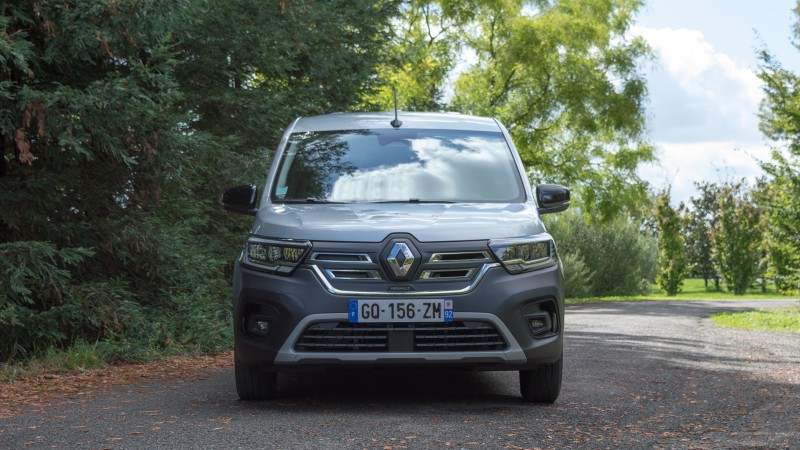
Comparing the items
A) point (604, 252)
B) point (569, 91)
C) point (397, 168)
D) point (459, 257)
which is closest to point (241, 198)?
point (397, 168)

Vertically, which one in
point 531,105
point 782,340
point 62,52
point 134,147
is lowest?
point 782,340

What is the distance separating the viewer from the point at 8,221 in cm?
951

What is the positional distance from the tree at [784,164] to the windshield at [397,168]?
1453 centimetres

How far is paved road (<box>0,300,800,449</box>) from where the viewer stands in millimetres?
5316

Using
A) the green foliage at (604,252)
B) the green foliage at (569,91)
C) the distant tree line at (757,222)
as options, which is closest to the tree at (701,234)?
the distant tree line at (757,222)

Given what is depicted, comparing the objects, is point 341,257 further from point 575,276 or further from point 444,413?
point 575,276

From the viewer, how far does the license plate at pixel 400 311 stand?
6012mm

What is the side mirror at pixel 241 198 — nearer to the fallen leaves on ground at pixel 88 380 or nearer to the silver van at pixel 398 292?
the silver van at pixel 398 292

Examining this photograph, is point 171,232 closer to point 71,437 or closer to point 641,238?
point 71,437

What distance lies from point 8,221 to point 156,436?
4.90 m

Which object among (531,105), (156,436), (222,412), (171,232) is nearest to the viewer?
(156,436)

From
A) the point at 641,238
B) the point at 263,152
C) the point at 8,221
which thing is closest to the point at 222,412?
the point at 8,221

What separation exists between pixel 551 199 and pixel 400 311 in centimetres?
170

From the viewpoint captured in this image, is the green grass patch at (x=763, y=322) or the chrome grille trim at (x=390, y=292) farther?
the green grass patch at (x=763, y=322)
